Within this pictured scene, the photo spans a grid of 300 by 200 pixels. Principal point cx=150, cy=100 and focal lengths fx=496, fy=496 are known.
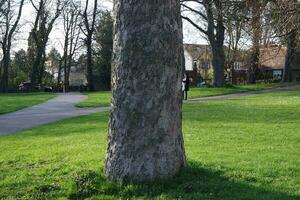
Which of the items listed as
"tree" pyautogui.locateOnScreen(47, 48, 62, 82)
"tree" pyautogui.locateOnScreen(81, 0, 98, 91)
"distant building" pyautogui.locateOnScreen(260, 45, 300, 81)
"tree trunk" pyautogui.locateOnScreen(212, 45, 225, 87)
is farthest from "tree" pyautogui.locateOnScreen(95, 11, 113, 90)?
"tree trunk" pyautogui.locateOnScreen(212, 45, 225, 87)

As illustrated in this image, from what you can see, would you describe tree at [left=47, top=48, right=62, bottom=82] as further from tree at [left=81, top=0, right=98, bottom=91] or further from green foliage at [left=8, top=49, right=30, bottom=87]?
tree at [left=81, top=0, right=98, bottom=91]

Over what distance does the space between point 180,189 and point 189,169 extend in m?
0.73

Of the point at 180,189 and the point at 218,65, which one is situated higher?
the point at 218,65

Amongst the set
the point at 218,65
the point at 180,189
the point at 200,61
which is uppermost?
the point at 200,61

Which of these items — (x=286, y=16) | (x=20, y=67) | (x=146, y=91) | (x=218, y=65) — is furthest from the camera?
(x=20, y=67)

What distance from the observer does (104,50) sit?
2384 inches

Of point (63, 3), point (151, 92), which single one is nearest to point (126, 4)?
→ point (151, 92)

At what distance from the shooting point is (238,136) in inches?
444

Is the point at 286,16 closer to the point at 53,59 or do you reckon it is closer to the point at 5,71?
the point at 5,71

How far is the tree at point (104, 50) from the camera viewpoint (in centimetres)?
6031

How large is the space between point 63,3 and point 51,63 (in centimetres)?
2274

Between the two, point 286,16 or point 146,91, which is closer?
point 146,91

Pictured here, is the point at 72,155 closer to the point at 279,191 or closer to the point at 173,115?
the point at 173,115

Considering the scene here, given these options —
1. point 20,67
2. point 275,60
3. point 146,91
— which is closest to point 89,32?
point 20,67
